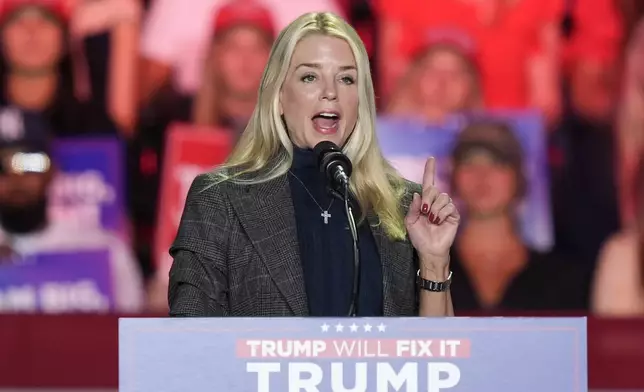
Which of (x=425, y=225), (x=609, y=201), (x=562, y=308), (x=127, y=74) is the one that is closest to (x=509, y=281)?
(x=562, y=308)

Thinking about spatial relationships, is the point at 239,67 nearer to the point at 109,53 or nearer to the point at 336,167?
the point at 109,53

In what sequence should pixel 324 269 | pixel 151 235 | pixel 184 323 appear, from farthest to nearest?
pixel 151 235, pixel 324 269, pixel 184 323

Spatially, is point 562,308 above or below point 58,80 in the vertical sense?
below

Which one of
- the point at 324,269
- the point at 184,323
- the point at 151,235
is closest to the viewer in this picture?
the point at 184,323

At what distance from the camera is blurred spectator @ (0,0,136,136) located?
15.6ft

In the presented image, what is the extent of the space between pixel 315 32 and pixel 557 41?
2955mm

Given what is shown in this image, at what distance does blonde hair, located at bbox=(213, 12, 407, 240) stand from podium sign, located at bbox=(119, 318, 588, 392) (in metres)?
0.57

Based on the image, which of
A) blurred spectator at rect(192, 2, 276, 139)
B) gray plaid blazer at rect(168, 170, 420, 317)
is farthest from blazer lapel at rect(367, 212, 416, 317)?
blurred spectator at rect(192, 2, 276, 139)

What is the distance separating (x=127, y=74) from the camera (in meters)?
4.75

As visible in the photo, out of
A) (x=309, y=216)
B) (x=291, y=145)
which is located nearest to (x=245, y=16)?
(x=291, y=145)

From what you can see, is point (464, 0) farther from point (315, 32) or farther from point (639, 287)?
point (315, 32)

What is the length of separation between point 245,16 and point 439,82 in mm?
927

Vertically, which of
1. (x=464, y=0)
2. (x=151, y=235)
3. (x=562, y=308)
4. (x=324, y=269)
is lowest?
(x=324, y=269)

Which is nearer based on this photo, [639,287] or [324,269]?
[324,269]
